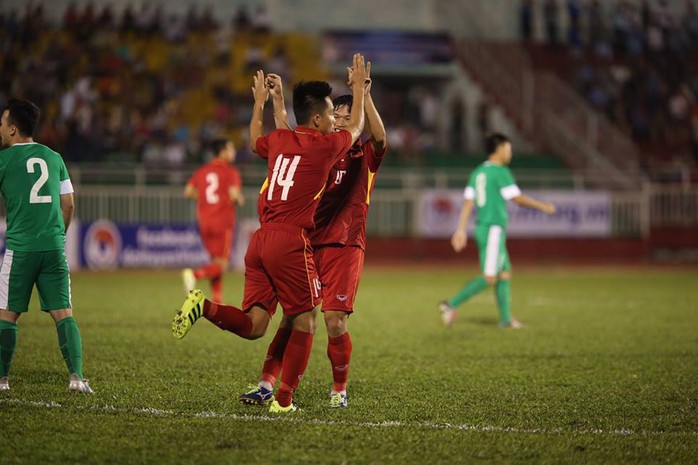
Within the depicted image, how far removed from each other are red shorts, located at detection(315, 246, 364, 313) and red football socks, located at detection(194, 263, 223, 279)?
688 centimetres

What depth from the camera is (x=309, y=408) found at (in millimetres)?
6926

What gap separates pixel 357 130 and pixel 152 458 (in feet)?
8.78

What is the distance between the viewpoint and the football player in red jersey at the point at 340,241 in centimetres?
702

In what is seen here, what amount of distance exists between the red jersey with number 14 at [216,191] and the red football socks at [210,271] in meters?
0.61

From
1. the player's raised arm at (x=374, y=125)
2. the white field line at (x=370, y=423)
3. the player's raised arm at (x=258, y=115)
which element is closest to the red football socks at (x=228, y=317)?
the white field line at (x=370, y=423)

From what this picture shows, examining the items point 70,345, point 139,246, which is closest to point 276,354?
point 70,345

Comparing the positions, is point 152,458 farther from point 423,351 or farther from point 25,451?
point 423,351

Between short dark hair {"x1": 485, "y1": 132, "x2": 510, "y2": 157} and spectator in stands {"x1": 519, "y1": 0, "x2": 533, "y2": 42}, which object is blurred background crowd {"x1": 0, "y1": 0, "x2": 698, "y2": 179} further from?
short dark hair {"x1": 485, "y1": 132, "x2": 510, "y2": 157}

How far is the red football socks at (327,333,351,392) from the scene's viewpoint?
705 cm

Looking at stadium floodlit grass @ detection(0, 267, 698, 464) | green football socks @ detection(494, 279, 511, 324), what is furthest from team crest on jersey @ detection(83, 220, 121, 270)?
green football socks @ detection(494, 279, 511, 324)

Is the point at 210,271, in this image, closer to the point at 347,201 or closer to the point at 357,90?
the point at 347,201

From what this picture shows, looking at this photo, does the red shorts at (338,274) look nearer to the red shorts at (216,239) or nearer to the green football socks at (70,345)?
the green football socks at (70,345)

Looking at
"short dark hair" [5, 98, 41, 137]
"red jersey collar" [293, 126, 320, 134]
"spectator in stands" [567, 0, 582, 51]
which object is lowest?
"red jersey collar" [293, 126, 320, 134]

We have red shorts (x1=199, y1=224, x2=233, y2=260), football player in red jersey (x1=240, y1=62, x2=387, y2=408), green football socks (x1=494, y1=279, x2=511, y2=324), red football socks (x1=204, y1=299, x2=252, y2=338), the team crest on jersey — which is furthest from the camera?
the team crest on jersey
